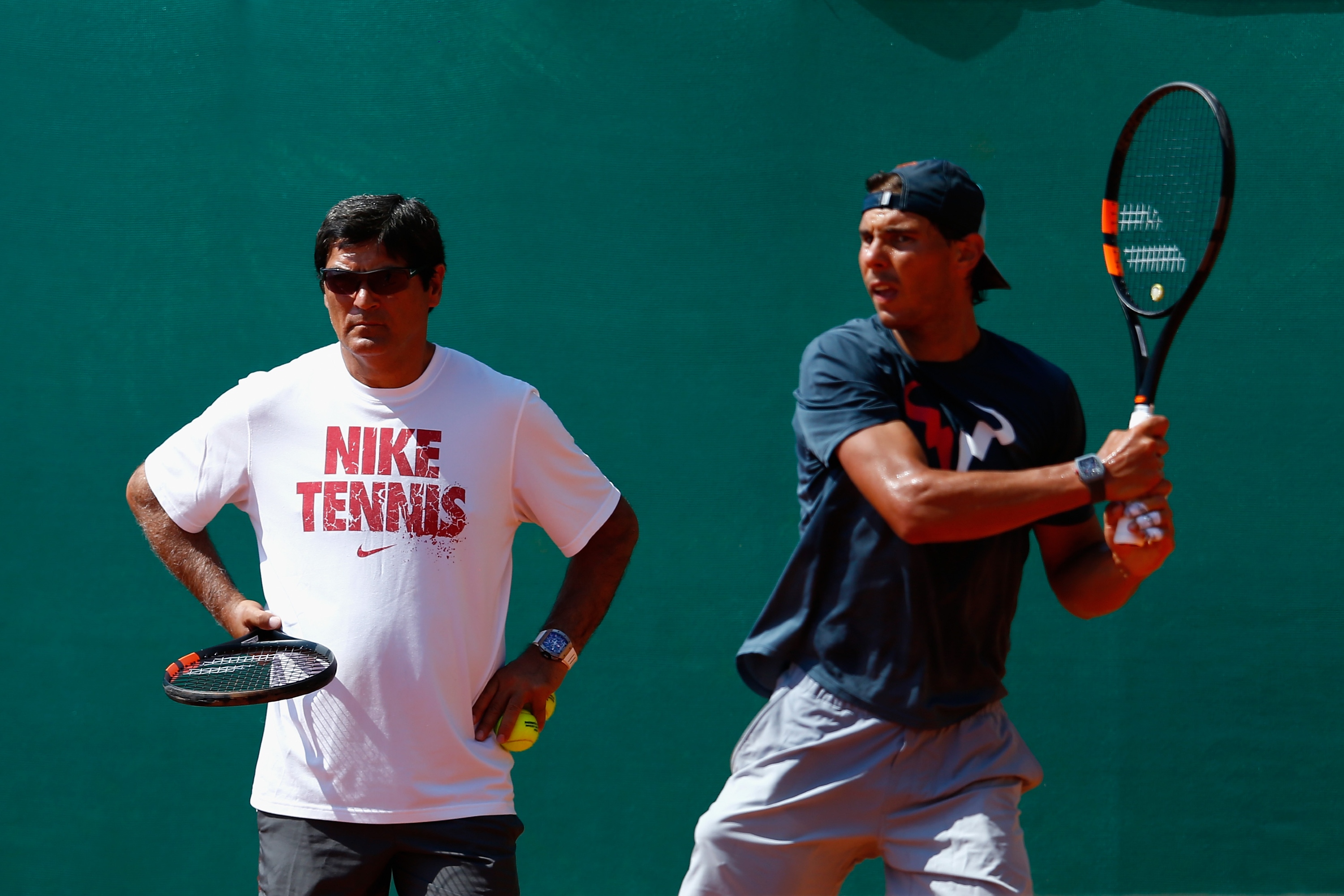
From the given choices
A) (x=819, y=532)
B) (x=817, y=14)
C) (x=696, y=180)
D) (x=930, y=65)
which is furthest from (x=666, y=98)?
(x=819, y=532)

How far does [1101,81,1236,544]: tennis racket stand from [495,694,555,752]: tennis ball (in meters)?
1.30

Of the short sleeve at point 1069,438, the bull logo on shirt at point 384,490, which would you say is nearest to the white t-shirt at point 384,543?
the bull logo on shirt at point 384,490

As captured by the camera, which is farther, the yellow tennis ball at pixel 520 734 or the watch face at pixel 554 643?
the watch face at pixel 554 643

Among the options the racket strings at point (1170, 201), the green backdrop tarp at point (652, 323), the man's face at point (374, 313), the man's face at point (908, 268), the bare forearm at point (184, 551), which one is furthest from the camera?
the green backdrop tarp at point (652, 323)

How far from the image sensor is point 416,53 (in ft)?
15.7

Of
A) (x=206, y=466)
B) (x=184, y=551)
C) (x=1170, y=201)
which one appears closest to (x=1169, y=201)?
(x=1170, y=201)

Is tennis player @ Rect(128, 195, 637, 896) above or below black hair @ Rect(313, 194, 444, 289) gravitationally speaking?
below

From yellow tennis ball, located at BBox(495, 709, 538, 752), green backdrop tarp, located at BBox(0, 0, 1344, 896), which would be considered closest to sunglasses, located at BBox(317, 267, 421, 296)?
yellow tennis ball, located at BBox(495, 709, 538, 752)

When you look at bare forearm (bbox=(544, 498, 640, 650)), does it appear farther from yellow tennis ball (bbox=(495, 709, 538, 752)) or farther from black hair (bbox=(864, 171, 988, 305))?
black hair (bbox=(864, 171, 988, 305))

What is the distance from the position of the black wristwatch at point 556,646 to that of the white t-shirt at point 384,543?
10 cm

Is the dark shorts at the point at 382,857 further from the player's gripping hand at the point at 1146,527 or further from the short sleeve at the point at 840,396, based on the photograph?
the player's gripping hand at the point at 1146,527

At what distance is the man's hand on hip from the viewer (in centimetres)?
295

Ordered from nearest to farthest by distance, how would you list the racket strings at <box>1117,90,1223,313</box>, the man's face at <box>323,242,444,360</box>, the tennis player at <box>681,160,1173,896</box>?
1. the tennis player at <box>681,160,1173,896</box>
2. the man's face at <box>323,242,444,360</box>
3. the racket strings at <box>1117,90,1223,313</box>

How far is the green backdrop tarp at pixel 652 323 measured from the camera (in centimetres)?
473
